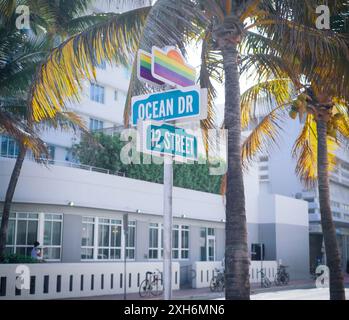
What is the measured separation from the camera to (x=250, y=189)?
38062 millimetres

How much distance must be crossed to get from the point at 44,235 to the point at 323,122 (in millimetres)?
13658

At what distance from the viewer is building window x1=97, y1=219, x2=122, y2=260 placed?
25.6 meters

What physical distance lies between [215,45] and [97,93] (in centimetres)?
2915

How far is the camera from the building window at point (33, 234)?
22.5m

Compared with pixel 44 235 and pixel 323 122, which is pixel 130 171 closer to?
pixel 44 235

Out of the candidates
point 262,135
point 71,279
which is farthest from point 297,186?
point 262,135

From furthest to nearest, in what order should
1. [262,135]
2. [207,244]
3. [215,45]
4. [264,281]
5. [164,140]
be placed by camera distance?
[207,244], [264,281], [262,135], [215,45], [164,140]

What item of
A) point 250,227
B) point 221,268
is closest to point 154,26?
point 221,268

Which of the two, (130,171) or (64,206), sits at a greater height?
(130,171)

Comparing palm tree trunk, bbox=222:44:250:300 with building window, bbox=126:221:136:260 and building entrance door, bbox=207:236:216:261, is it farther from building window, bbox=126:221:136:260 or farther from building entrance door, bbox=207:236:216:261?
building entrance door, bbox=207:236:216:261

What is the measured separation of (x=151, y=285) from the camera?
21984 millimetres

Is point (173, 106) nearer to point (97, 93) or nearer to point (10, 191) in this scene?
point (10, 191)

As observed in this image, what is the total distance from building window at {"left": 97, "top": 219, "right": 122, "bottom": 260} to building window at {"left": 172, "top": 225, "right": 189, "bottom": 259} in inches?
152
